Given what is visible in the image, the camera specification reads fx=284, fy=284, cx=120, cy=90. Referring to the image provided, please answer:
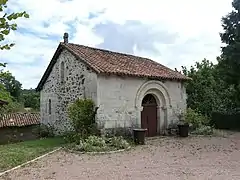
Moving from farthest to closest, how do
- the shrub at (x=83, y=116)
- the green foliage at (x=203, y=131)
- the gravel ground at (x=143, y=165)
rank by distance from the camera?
the green foliage at (x=203, y=131), the shrub at (x=83, y=116), the gravel ground at (x=143, y=165)

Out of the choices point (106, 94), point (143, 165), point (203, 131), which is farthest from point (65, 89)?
point (143, 165)

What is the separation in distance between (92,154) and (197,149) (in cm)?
477

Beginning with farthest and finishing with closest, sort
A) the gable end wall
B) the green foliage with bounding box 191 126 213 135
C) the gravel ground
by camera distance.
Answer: the green foliage with bounding box 191 126 213 135, the gable end wall, the gravel ground

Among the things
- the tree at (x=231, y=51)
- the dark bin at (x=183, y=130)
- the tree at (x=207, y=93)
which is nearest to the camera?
the dark bin at (x=183, y=130)

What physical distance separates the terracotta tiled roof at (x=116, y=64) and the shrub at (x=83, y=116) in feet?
6.42

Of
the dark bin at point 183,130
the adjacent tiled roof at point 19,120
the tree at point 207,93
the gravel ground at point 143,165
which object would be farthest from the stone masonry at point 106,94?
the adjacent tiled roof at point 19,120

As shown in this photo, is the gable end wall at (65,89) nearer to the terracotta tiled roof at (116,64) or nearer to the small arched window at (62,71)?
the small arched window at (62,71)

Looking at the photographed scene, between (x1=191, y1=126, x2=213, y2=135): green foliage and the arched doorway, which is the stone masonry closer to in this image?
the arched doorway

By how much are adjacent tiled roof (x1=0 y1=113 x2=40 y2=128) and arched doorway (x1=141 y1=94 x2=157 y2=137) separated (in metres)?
15.8

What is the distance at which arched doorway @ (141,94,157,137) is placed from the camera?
18.1 meters

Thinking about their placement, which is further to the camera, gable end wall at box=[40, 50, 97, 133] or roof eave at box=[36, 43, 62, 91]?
roof eave at box=[36, 43, 62, 91]

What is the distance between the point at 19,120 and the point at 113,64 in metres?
16.9

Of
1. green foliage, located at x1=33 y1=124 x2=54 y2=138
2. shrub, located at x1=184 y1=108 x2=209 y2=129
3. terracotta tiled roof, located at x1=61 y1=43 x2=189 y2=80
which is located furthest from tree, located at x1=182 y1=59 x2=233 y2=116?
green foliage, located at x1=33 y1=124 x2=54 y2=138

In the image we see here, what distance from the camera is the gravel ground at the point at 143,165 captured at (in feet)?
26.6
